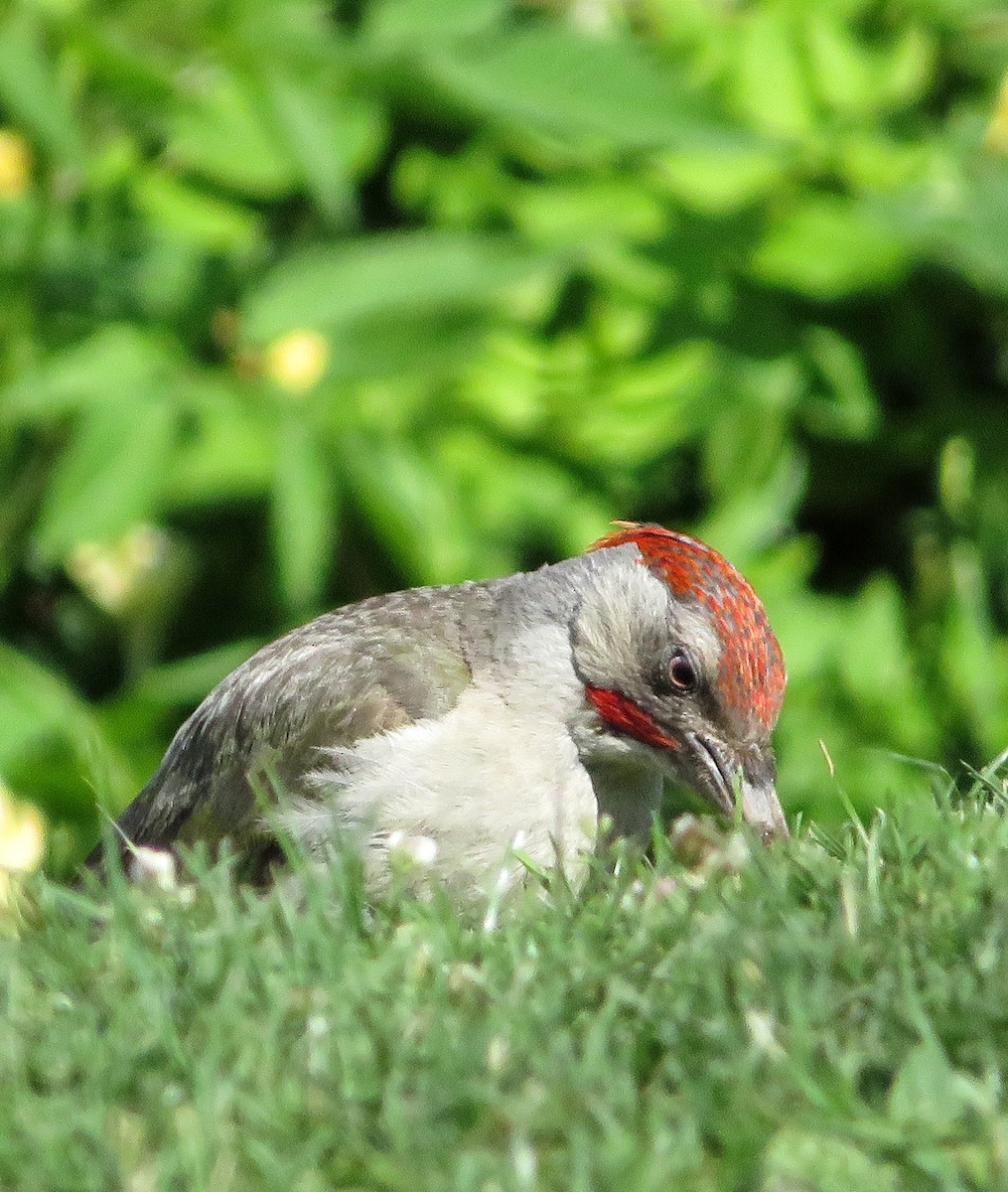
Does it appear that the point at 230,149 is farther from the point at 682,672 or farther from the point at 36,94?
the point at 682,672

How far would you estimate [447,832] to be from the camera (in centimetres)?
397

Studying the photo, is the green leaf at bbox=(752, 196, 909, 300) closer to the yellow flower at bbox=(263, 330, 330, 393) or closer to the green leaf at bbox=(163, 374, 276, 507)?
the yellow flower at bbox=(263, 330, 330, 393)

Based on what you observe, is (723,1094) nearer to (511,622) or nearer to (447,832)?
(447,832)

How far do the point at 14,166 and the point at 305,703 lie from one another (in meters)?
2.28

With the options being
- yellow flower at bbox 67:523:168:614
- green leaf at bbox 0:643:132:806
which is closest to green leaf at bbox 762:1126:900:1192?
green leaf at bbox 0:643:132:806

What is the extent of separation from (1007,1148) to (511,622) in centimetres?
238

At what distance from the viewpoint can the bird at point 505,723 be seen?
4.02 m

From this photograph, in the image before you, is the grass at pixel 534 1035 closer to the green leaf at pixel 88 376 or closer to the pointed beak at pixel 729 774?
the pointed beak at pixel 729 774

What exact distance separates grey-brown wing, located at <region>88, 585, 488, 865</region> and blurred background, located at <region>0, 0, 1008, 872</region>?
1.67 ft

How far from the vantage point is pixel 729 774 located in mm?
4133

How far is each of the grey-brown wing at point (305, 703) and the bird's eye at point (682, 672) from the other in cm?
48

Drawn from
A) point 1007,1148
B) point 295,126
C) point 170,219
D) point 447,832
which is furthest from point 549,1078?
point 170,219

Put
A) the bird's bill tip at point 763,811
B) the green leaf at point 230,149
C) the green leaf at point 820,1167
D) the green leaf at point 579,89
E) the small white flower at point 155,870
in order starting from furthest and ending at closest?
1. the green leaf at point 230,149
2. the green leaf at point 579,89
3. the bird's bill tip at point 763,811
4. the small white flower at point 155,870
5. the green leaf at point 820,1167

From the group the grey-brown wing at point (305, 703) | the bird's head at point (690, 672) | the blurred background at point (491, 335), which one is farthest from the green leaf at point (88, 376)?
the bird's head at point (690, 672)
